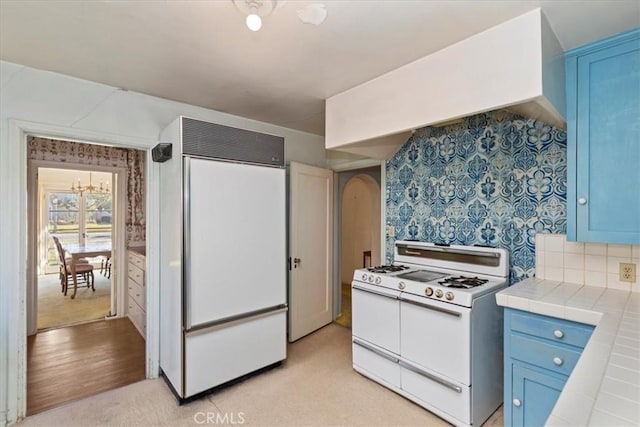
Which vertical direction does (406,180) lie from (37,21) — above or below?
below

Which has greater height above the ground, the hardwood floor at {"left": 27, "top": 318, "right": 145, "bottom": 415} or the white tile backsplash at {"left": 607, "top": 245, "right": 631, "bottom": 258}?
the white tile backsplash at {"left": 607, "top": 245, "right": 631, "bottom": 258}

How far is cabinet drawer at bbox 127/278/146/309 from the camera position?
3.66 metres

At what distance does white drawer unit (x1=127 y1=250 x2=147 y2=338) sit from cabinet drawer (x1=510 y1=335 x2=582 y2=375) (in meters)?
3.50

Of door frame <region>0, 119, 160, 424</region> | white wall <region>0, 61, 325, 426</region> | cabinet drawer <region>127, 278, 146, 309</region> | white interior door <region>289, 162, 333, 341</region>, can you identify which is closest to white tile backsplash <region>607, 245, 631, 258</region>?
white interior door <region>289, 162, 333, 341</region>

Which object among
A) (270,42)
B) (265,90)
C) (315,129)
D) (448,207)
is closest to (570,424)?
(270,42)

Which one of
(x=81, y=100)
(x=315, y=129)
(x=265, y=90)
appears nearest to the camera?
(x=81, y=100)

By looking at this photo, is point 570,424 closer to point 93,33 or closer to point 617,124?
point 617,124

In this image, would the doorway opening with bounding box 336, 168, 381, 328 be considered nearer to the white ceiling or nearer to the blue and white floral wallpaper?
the blue and white floral wallpaper

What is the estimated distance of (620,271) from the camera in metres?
1.94

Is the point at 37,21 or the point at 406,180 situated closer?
the point at 37,21

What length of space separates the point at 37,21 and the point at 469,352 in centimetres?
311

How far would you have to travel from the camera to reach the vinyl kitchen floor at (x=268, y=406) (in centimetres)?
211

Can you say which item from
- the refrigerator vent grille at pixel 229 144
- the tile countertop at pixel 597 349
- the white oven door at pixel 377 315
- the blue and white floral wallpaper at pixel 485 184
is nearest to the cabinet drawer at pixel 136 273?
the refrigerator vent grille at pixel 229 144

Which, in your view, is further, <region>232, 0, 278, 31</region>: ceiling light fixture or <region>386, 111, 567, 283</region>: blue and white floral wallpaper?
<region>386, 111, 567, 283</region>: blue and white floral wallpaper
